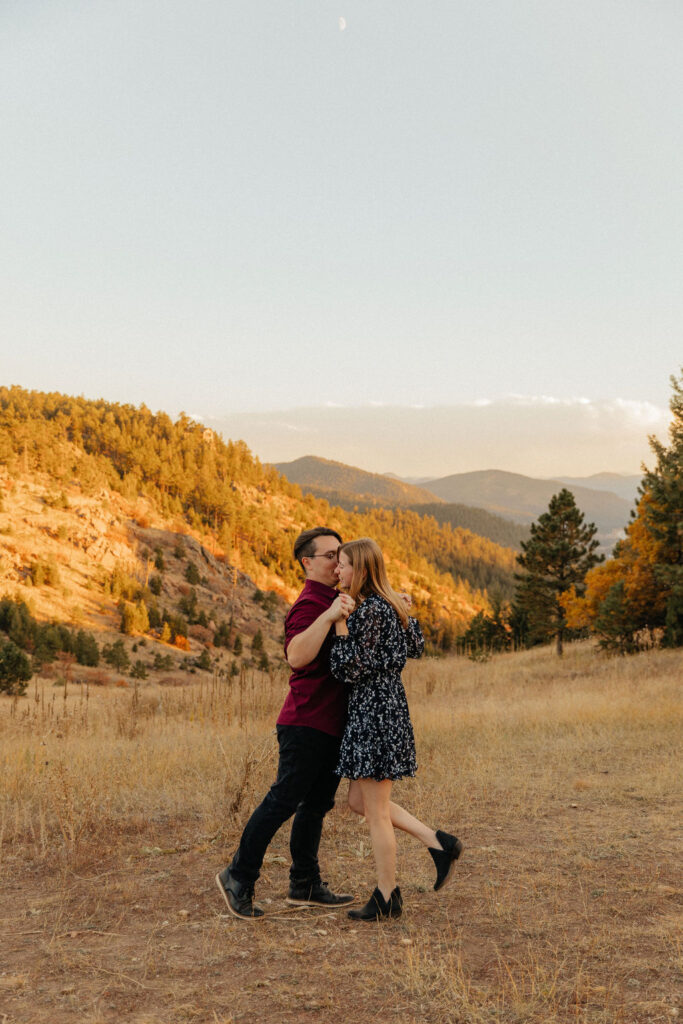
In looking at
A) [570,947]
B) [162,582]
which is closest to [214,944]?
[570,947]

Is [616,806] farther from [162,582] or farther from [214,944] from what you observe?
[162,582]

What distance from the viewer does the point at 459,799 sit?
6.42 m

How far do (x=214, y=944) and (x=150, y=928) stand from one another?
1.56 ft

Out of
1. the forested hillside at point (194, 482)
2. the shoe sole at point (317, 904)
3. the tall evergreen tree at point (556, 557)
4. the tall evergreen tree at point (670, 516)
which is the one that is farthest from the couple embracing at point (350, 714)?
the forested hillside at point (194, 482)

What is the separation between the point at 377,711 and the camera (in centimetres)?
378

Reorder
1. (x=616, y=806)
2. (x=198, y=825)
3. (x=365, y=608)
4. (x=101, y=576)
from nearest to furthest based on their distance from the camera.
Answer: (x=365, y=608)
(x=198, y=825)
(x=616, y=806)
(x=101, y=576)

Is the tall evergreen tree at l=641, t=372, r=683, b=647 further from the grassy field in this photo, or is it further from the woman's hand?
the woman's hand

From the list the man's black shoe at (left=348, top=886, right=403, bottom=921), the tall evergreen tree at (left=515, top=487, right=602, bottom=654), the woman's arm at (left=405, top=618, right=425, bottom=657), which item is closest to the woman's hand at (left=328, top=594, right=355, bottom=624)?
the woman's arm at (left=405, top=618, right=425, bottom=657)

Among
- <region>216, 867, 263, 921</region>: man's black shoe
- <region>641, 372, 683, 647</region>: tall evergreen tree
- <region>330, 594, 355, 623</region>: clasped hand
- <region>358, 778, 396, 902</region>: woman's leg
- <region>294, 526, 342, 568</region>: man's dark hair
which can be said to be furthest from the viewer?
<region>641, 372, 683, 647</region>: tall evergreen tree

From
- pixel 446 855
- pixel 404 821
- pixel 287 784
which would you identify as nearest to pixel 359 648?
pixel 287 784

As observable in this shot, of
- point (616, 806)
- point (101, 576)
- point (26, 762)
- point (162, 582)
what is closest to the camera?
point (616, 806)

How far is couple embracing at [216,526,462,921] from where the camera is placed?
371 cm

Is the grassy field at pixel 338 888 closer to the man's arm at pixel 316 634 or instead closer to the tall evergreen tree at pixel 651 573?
the man's arm at pixel 316 634

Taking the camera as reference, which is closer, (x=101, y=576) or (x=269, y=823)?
(x=269, y=823)
